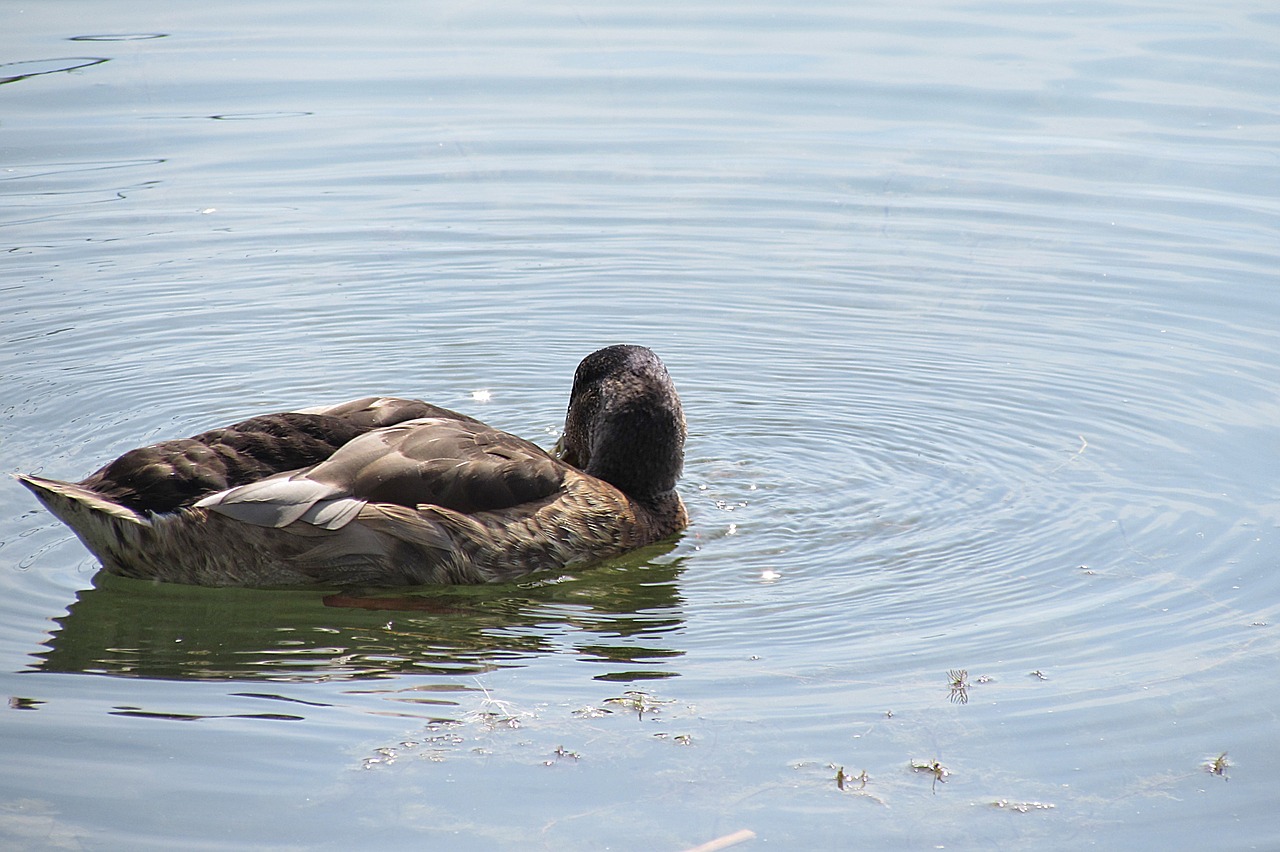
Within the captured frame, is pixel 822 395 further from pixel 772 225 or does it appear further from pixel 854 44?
pixel 854 44

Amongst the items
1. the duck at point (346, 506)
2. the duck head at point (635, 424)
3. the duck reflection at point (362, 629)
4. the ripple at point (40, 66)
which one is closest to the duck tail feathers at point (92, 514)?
the duck at point (346, 506)

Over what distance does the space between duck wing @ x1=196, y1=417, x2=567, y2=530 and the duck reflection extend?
15.7 inches

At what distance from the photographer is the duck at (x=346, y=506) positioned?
7141mm

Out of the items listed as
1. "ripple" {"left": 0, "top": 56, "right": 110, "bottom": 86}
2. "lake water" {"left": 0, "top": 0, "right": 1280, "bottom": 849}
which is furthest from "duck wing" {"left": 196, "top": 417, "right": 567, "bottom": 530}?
"ripple" {"left": 0, "top": 56, "right": 110, "bottom": 86}

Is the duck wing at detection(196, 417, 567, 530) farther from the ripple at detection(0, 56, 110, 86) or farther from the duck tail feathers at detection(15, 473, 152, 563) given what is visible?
the ripple at detection(0, 56, 110, 86)

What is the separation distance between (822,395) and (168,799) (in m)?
5.34

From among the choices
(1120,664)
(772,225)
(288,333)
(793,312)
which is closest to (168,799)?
(1120,664)

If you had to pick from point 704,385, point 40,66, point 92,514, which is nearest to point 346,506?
point 92,514

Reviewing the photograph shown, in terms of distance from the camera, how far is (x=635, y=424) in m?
8.43

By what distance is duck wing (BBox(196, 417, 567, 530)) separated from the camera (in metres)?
7.13

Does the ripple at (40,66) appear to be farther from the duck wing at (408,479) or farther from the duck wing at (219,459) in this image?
the duck wing at (408,479)

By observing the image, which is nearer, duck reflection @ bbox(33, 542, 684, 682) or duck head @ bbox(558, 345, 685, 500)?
duck reflection @ bbox(33, 542, 684, 682)

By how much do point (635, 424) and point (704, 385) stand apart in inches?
68.4

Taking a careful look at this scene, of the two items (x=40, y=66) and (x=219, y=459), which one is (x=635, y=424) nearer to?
(x=219, y=459)
